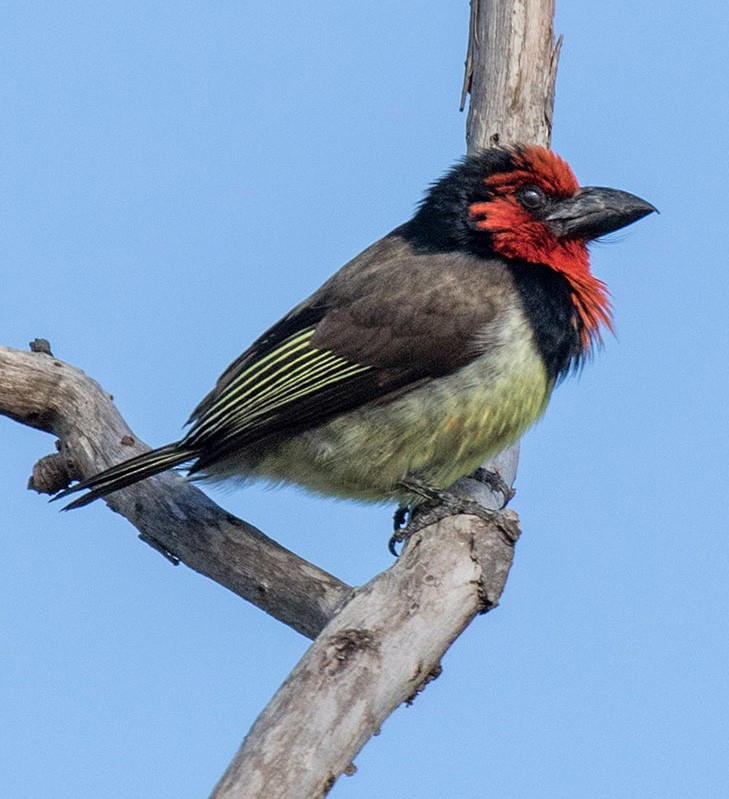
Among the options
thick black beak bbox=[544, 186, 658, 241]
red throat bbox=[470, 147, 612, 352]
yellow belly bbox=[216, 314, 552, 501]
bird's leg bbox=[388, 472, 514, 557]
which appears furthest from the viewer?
thick black beak bbox=[544, 186, 658, 241]

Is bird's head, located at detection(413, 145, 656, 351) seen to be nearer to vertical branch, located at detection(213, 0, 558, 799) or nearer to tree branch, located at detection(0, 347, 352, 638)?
vertical branch, located at detection(213, 0, 558, 799)

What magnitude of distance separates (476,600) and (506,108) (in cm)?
299

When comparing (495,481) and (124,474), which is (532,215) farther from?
(124,474)

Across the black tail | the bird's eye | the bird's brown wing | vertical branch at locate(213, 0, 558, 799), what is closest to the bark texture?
vertical branch at locate(213, 0, 558, 799)

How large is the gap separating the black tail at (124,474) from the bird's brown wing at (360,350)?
19cm

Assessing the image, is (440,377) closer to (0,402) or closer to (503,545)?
(503,545)

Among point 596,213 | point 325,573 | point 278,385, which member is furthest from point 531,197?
point 325,573

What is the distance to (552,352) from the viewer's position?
6227 millimetres

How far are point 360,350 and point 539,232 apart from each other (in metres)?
1.11

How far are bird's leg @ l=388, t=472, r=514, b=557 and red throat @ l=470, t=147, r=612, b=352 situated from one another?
0.93m

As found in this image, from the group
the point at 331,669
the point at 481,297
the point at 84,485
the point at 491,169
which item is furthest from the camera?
the point at 491,169

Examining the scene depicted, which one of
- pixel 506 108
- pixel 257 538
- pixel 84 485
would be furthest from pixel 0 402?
pixel 506 108

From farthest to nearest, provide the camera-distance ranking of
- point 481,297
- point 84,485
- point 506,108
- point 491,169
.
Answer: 1. point 506,108
2. point 491,169
3. point 481,297
4. point 84,485

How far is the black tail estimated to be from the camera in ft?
19.0
